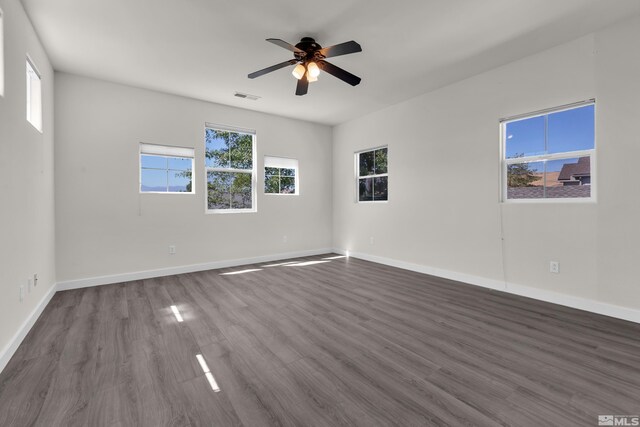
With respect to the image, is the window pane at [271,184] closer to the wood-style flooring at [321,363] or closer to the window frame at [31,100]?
the wood-style flooring at [321,363]

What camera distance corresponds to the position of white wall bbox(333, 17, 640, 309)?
9.23 feet

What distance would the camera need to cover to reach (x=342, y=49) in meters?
2.61

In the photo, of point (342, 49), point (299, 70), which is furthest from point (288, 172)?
point (342, 49)

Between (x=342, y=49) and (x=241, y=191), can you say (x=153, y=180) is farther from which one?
(x=342, y=49)

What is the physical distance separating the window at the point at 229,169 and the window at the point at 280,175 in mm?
328

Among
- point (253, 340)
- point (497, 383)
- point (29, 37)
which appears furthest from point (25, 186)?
point (497, 383)

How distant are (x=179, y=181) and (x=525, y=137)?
5.01 metres

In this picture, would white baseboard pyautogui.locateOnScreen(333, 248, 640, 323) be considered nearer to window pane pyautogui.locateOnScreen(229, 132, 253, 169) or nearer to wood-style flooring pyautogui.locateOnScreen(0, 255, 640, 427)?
wood-style flooring pyautogui.locateOnScreen(0, 255, 640, 427)

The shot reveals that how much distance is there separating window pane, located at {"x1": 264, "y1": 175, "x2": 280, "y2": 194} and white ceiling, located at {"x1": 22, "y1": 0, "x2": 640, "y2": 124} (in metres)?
1.92

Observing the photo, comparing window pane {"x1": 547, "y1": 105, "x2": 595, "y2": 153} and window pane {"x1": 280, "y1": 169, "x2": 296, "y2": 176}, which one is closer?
window pane {"x1": 547, "y1": 105, "x2": 595, "y2": 153}

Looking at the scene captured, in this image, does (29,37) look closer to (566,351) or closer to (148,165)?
(148,165)

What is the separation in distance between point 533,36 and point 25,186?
5160 millimetres

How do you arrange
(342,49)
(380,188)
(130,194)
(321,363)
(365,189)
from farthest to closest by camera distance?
(365,189) < (380,188) < (130,194) < (342,49) < (321,363)

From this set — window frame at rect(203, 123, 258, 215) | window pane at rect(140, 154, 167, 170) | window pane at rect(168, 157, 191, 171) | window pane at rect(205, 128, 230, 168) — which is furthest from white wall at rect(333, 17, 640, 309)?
window pane at rect(140, 154, 167, 170)
